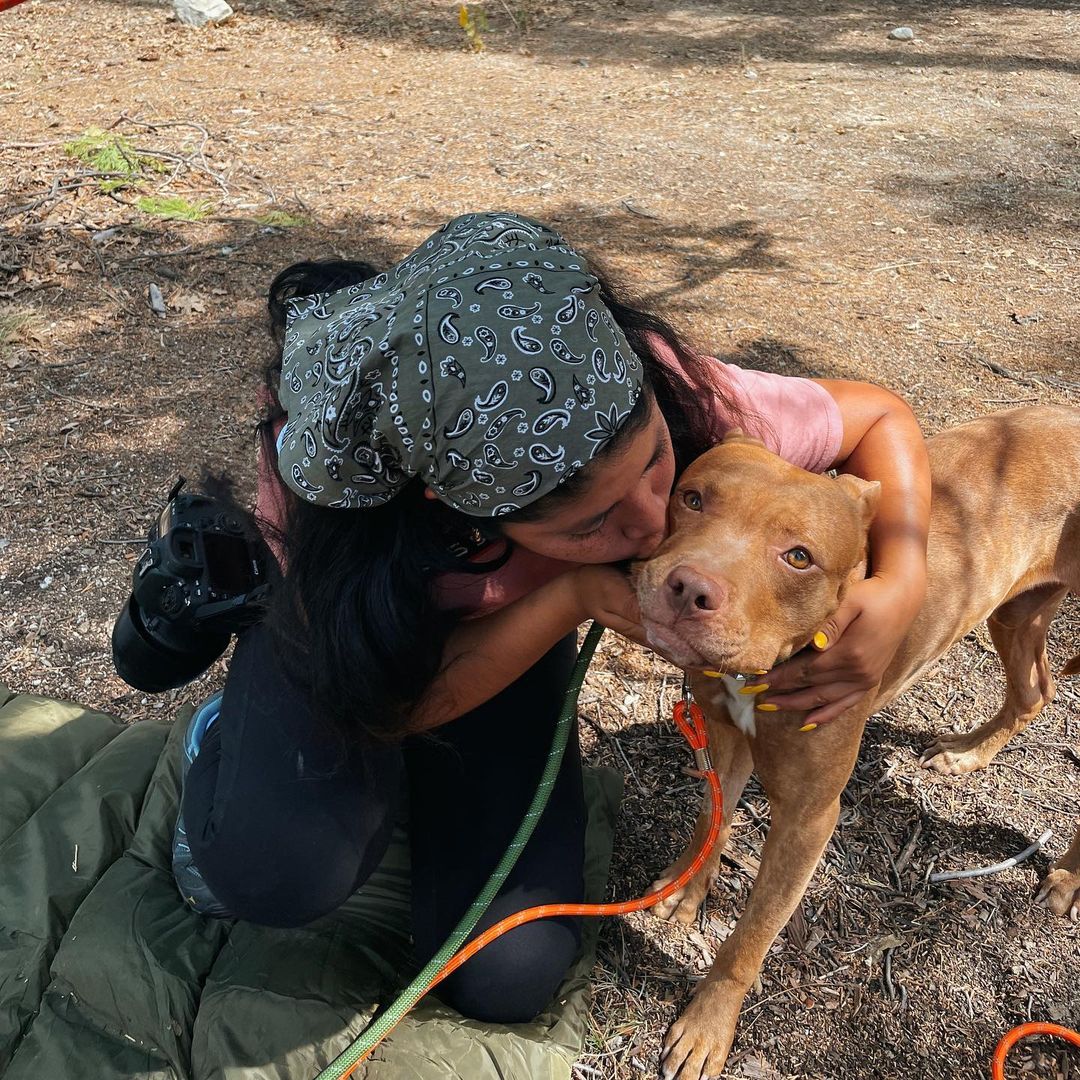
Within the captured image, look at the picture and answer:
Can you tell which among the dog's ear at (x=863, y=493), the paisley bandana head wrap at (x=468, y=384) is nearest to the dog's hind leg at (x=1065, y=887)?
the dog's ear at (x=863, y=493)

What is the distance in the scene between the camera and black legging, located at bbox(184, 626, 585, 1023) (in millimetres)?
2500

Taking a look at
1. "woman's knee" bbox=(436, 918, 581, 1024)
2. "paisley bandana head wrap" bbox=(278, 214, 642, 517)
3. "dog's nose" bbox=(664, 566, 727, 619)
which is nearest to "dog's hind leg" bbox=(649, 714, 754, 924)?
"woman's knee" bbox=(436, 918, 581, 1024)

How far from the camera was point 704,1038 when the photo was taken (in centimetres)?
260

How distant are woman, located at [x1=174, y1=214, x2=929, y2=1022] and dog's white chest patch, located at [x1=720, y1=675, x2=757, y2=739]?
123mm

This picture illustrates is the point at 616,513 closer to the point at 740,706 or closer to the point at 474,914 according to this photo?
the point at 740,706

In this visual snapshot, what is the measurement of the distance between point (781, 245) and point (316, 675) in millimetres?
4938

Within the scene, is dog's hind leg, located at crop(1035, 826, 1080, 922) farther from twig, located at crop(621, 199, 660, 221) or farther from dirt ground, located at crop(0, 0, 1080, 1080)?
twig, located at crop(621, 199, 660, 221)

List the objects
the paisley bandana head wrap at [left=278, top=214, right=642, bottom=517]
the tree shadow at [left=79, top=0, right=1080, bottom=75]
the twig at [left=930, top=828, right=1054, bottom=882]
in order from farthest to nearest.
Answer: the tree shadow at [left=79, top=0, right=1080, bottom=75]
the twig at [left=930, top=828, right=1054, bottom=882]
the paisley bandana head wrap at [left=278, top=214, right=642, bottom=517]

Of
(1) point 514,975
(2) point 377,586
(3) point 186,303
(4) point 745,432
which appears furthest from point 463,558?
(3) point 186,303

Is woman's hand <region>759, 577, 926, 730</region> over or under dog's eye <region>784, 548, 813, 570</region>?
under

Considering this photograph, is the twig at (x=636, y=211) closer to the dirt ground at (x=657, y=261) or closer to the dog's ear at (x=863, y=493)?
the dirt ground at (x=657, y=261)

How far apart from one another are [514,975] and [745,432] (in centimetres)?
151

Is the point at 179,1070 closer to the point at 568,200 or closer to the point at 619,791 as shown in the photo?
the point at 619,791

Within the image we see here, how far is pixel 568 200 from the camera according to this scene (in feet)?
21.9
